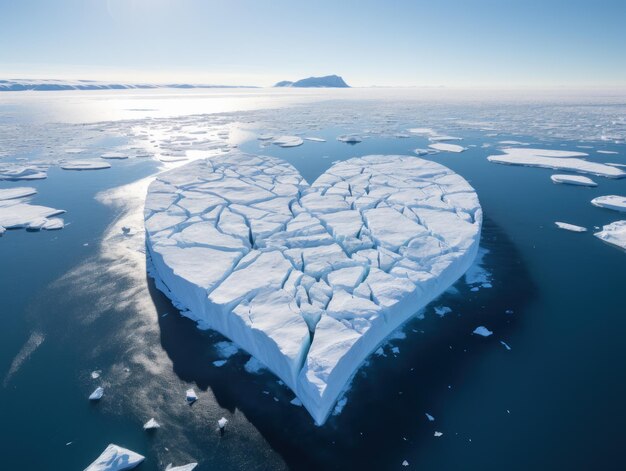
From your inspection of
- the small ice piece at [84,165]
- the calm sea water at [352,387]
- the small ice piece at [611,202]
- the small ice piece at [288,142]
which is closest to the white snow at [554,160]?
the small ice piece at [611,202]

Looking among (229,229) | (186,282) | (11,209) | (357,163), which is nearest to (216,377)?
(186,282)

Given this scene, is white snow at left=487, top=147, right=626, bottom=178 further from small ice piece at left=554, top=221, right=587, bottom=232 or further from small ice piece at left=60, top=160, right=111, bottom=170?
small ice piece at left=60, top=160, right=111, bottom=170

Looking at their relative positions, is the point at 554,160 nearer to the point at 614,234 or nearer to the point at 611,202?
the point at 611,202

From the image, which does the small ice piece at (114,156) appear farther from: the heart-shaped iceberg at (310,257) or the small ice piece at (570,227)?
the small ice piece at (570,227)

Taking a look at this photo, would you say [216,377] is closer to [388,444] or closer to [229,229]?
[388,444]

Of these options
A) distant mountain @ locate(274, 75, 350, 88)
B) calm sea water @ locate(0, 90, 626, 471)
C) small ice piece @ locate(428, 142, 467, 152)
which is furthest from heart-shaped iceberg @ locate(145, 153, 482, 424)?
distant mountain @ locate(274, 75, 350, 88)
